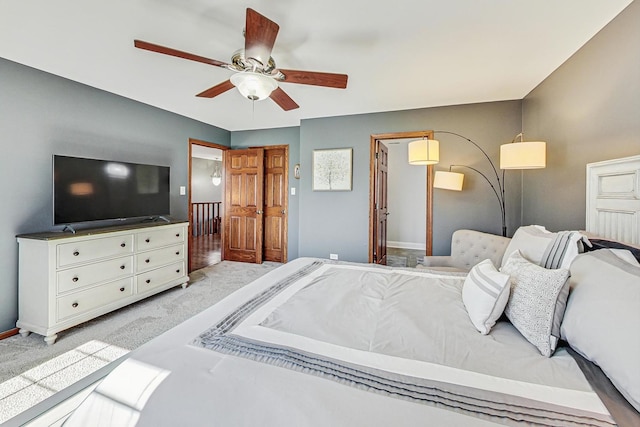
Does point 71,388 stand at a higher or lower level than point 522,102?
lower

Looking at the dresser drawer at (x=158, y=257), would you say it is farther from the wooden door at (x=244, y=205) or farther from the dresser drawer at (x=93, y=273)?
the wooden door at (x=244, y=205)

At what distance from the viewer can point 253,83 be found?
6.30 feet

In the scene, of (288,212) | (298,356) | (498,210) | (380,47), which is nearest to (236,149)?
(288,212)

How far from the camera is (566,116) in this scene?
240 cm

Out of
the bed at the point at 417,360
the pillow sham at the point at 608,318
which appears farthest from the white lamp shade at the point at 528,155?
the pillow sham at the point at 608,318

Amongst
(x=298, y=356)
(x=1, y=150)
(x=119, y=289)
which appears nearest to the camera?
(x=298, y=356)

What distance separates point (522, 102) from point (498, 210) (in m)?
1.34

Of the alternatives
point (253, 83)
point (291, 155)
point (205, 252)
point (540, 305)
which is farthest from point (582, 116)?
point (205, 252)

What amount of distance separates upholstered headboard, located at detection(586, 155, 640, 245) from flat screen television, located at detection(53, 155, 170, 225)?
427 cm

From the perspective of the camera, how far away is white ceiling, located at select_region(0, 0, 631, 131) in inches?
69.3

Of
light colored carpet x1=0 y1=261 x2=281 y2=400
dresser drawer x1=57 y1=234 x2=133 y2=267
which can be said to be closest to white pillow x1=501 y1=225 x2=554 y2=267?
light colored carpet x1=0 y1=261 x2=281 y2=400

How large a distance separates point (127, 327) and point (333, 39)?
3159mm

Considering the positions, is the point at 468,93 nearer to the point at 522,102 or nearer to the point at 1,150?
the point at 522,102

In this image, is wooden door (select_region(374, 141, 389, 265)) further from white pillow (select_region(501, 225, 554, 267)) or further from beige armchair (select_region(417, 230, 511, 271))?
white pillow (select_region(501, 225, 554, 267))
